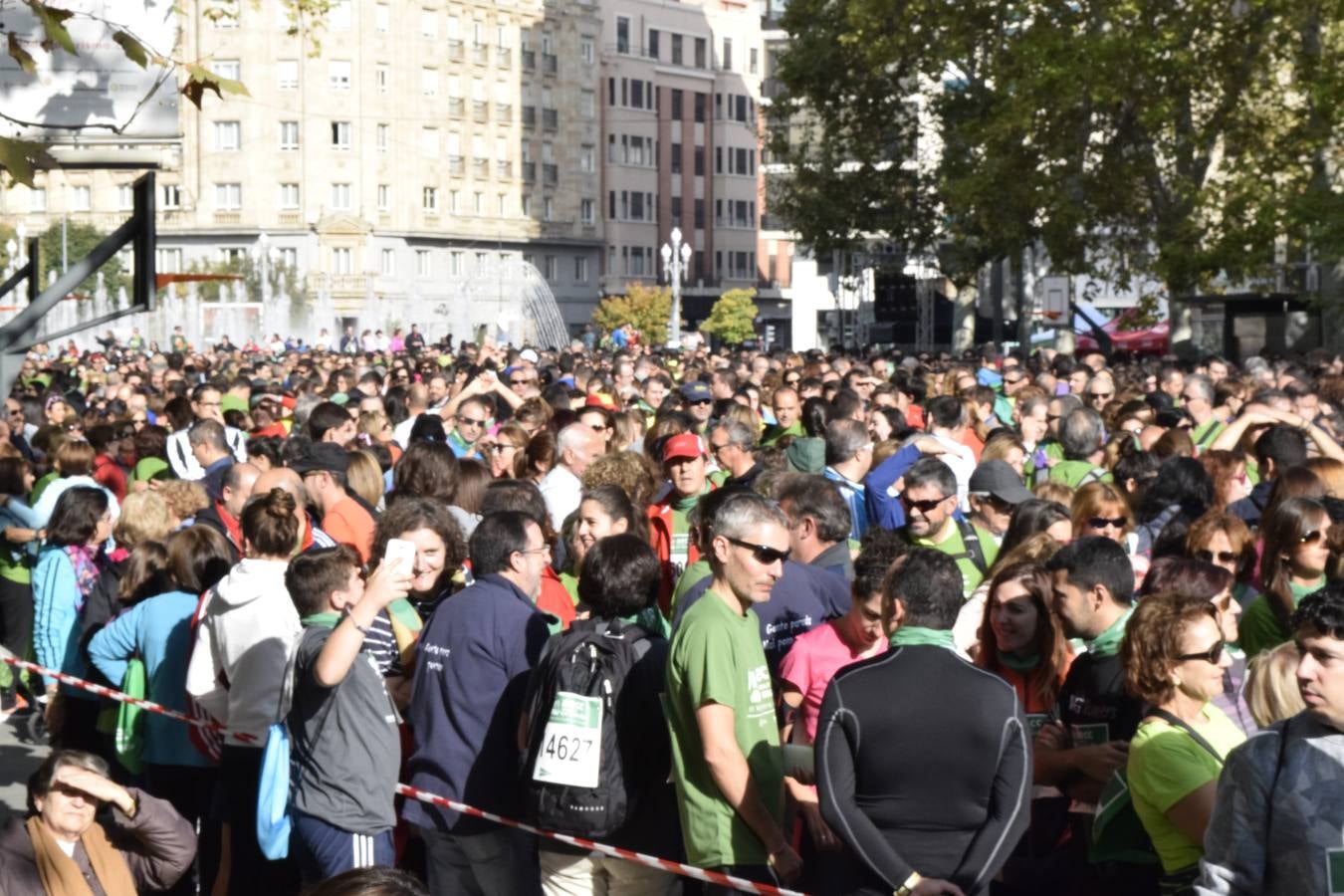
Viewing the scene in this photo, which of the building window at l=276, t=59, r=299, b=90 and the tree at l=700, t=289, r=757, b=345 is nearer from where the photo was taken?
the building window at l=276, t=59, r=299, b=90

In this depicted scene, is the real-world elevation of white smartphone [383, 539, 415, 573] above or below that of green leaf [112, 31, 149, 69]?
below

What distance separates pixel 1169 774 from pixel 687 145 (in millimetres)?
106673

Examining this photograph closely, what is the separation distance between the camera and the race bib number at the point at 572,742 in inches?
247

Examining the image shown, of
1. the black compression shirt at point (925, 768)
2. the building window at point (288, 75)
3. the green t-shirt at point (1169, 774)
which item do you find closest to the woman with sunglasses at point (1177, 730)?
the green t-shirt at point (1169, 774)

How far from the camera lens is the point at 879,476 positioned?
10867 mm

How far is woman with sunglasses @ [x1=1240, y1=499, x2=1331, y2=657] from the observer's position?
7.44 m

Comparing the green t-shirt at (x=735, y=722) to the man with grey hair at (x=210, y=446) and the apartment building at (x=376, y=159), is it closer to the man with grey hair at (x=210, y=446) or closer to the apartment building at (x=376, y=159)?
the man with grey hair at (x=210, y=446)

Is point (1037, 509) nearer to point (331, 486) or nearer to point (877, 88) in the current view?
point (331, 486)

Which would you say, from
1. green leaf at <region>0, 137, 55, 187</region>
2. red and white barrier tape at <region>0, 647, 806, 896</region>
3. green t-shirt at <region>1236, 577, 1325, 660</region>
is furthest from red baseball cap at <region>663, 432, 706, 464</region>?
green leaf at <region>0, 137, 55, 187</region>

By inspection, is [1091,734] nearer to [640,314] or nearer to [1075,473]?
[1075,473]

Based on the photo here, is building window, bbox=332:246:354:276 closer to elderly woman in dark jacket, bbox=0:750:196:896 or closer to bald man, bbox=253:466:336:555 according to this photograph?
bald man, bbox=253:466:336:555

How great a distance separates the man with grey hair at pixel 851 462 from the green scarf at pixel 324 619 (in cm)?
424

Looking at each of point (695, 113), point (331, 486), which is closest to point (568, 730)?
point (331, 486)

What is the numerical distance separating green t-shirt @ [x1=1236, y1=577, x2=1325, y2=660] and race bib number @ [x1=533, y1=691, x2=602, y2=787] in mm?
2445
